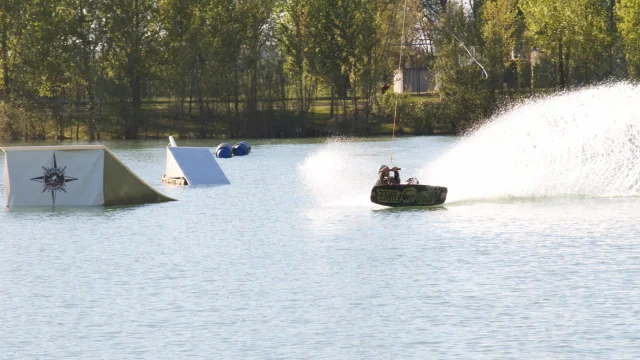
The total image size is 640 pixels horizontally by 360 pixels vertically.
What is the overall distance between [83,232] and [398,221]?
421 inches

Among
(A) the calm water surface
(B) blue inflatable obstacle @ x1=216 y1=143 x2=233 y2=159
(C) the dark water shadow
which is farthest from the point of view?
(B) blue inflatable obstacle @ x1=216 y1=143 x2=233 y2=159

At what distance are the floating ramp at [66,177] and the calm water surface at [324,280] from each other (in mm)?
932

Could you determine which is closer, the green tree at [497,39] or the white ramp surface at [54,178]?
the white ramp surface at [54,178]

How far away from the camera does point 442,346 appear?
21453 millimetres

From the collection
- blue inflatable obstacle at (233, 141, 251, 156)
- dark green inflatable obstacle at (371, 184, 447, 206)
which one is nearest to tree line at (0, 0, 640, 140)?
blue inflatable obstacle at (233, 141, 251, 156)

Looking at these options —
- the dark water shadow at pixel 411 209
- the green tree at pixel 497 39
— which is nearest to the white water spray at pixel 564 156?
the dark water shadow at pixel 411 209

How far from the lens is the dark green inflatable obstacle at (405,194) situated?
4394 cm

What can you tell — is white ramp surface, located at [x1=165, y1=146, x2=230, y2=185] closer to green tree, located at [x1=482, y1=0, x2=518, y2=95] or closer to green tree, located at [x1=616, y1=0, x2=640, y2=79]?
green tree, located at [x1=482, y1=0, x2=518, y2=95]

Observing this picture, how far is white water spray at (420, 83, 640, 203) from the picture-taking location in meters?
50.2

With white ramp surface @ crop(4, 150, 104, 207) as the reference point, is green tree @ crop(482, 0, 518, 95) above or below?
above

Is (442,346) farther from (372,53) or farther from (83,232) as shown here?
(372,53)

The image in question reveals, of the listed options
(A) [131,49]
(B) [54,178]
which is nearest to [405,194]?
(B) [54,178]

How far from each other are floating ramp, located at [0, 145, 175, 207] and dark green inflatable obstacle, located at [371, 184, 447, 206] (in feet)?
33.7

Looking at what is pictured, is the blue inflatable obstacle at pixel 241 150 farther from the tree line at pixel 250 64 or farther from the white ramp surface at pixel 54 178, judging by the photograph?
the white ramp surface at pixel 54 178
